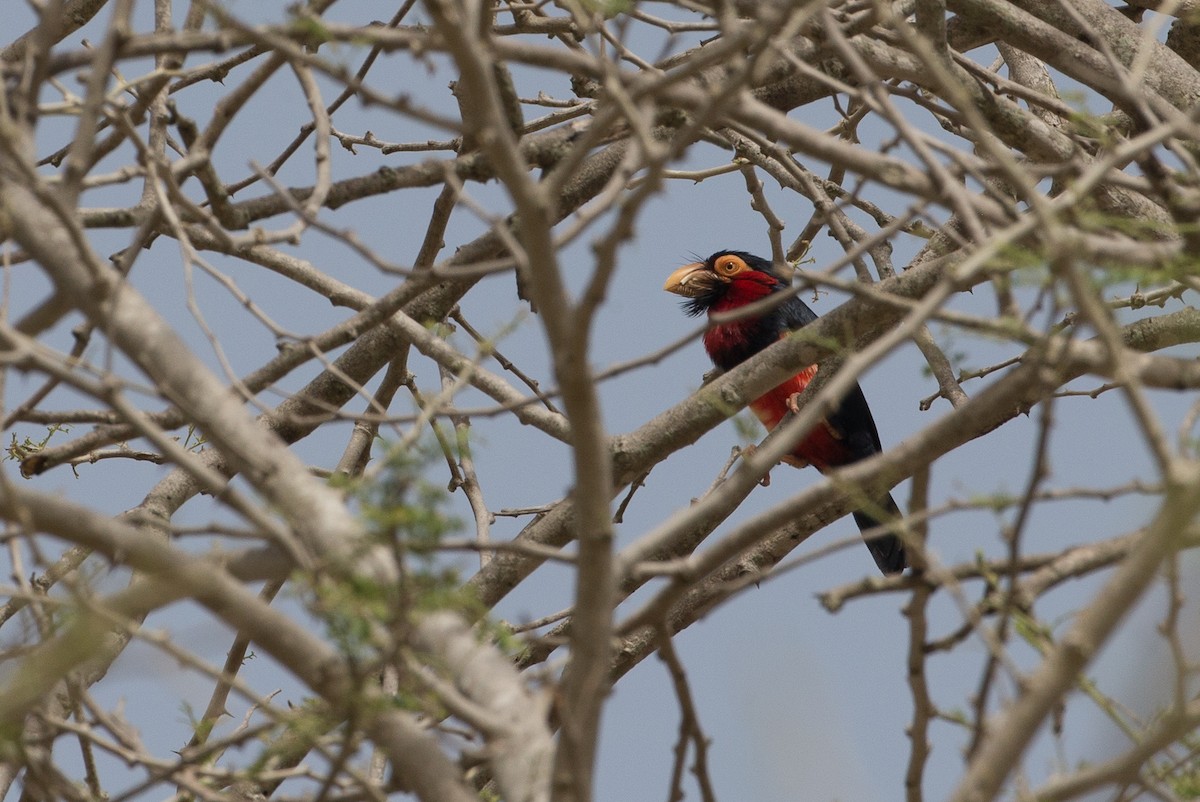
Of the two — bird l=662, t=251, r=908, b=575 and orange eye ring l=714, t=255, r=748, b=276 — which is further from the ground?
orange eye ring l=714, t=255, r=748, b=276

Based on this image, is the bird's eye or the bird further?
the bird's eye

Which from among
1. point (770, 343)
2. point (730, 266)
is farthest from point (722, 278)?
point (770, 343)

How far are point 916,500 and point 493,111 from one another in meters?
0.86

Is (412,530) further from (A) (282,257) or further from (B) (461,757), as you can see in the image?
(A) (282,257)

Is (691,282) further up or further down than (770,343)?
further up

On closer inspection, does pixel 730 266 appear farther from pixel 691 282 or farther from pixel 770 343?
pixel 770 343

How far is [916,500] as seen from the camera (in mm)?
2074

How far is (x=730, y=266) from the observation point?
7383mm

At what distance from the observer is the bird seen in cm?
679

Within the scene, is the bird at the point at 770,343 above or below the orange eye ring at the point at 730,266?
below

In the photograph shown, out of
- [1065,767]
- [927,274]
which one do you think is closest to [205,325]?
[1065,767]

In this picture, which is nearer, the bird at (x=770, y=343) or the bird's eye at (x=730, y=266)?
the bird at (x=770, y=343)

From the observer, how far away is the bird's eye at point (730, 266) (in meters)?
7.38

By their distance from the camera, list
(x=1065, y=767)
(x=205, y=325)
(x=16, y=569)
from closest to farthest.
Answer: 1. (x=1065, y=767)
2. (x=205, y=325)
3. (x=16, y=569)
